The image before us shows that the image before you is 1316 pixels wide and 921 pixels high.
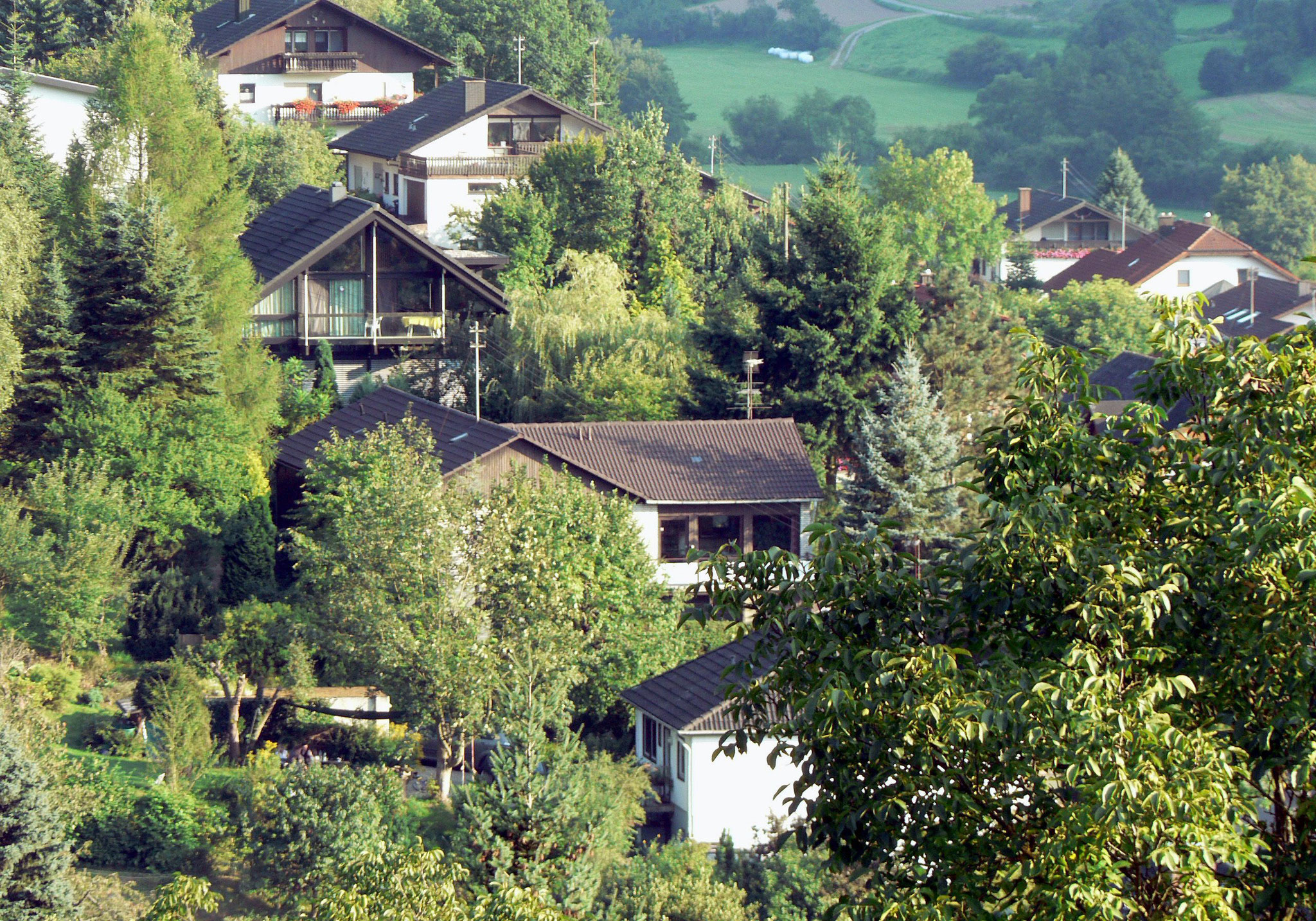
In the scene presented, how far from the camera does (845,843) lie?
8227mm

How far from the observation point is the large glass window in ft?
110

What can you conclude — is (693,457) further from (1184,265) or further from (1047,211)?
(1047,211)

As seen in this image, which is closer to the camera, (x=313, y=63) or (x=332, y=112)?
(x=332, y=112)

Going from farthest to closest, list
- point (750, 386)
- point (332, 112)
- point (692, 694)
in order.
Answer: point (332, 112), point (750, 386), point (692, 694)

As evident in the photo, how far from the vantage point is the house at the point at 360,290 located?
1636 inches

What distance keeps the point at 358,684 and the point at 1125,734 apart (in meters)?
20.9

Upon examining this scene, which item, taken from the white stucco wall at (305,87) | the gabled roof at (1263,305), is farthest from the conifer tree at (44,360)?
the gabled roof at (1263,305)

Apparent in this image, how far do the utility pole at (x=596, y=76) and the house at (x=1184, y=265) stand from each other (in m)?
24.0

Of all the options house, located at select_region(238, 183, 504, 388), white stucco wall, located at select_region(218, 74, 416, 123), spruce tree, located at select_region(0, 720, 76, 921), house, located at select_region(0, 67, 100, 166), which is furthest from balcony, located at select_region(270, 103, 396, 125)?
spruce tree, located at select_region(0, 720, 76, 921)

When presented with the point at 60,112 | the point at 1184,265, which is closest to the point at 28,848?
the point at 60,112

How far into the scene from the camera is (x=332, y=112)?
68125 millimetres

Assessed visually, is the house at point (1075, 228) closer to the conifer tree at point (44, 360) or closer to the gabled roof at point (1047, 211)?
the gabled roof at point (1047, 211)

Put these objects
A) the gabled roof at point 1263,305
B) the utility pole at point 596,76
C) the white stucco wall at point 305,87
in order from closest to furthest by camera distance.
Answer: the gabled roof at point 1263,305 < the white stucco wall at point 305,87 < the utility pole at point 596,76

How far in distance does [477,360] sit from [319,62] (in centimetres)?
3778
